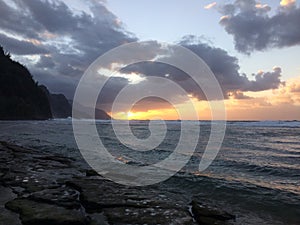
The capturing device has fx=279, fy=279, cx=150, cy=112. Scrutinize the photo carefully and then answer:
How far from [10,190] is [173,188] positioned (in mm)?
6035

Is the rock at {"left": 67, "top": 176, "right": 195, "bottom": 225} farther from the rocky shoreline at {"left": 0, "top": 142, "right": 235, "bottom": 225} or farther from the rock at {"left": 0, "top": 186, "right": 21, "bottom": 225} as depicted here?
the rock at {"left": 0, "top": 186, "right": 21, "bottom": 225}

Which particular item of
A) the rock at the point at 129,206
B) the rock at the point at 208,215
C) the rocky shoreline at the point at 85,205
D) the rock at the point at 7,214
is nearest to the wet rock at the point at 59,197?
the rocky shoreline at the point at 85,205

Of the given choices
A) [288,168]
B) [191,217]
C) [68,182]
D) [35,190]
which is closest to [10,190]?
[35,190]

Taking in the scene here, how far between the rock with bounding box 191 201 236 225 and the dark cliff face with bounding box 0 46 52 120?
364 ft

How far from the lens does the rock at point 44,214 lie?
20.4ft

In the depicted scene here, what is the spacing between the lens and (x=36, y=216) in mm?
6387

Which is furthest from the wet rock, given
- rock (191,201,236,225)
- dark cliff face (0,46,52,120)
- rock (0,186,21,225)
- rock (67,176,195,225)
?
dark cliff face (0,46,52,120)

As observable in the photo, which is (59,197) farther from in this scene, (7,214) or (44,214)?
(7,214)

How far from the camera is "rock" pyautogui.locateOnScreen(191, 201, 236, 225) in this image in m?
7.07

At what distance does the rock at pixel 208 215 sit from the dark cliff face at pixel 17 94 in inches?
4372

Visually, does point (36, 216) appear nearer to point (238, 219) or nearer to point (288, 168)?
point (238, 219)

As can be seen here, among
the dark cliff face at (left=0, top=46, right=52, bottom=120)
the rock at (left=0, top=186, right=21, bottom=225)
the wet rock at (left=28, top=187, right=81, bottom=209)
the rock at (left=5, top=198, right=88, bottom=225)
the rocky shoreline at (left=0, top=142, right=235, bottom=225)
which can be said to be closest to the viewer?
the rock at (left=0, top=186, right=21, bottom=225)

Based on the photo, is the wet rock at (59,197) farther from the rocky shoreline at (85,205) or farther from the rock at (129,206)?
the rock at (129,206)

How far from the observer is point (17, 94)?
115 meters
